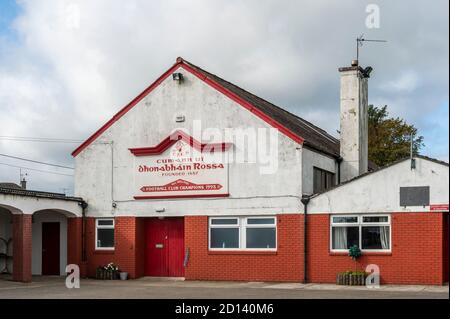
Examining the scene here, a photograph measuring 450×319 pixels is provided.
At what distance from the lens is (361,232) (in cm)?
2395

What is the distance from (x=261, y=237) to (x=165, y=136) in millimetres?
5423

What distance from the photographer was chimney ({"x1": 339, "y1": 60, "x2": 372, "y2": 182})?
28.5m

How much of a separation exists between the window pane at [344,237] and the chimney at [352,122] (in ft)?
15.1

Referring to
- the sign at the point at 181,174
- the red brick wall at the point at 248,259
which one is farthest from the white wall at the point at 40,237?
the red brick wall at the point at 248,259

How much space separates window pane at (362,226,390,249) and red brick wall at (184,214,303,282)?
2177 millimetres

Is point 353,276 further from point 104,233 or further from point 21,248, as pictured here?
point 21,248

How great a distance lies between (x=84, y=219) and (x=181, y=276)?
15.2 ft

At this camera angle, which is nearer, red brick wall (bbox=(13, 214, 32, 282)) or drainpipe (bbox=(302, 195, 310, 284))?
drainpipe (bbox=(302, 195, 310, 284))

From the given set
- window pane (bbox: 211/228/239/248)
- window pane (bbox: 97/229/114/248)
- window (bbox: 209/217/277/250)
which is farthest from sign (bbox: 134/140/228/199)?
window pane (bbox: 97/229/114/248)

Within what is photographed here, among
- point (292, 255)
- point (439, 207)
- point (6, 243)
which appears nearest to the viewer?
point (439, 207)

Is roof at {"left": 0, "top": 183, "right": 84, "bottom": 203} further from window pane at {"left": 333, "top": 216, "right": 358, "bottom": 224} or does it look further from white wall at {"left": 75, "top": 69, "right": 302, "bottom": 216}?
window pane at {"left": 333, "top": 216, "right": 358, "bottom": 224}

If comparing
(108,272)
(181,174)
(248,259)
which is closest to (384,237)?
(248,259)

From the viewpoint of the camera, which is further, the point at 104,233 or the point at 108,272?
the point at 104,233

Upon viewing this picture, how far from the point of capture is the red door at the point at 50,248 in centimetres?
2912
